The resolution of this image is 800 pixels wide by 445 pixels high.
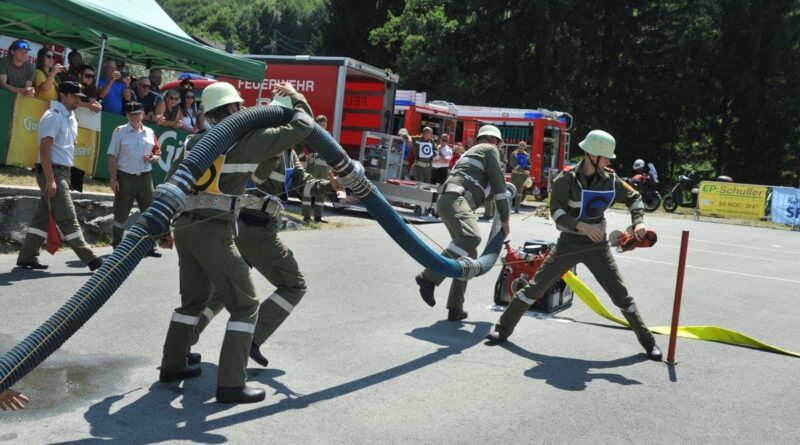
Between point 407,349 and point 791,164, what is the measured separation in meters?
37.1

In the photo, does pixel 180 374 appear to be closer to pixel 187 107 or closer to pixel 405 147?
pixel 187 107

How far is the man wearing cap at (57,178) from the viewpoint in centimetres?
812

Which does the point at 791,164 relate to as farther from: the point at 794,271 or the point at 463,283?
the point at 463,283

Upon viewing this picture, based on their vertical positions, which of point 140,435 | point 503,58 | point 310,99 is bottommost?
point 140,435

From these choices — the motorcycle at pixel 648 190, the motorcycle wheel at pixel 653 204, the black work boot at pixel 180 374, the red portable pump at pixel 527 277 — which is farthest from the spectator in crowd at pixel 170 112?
the motorcycle wheel at pixel 653 204

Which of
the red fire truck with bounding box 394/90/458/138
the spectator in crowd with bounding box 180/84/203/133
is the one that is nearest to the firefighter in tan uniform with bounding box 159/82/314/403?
the spectator in crowd with bounding box 180/84/203/133

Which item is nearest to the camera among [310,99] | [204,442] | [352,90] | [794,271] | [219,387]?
[204,442]

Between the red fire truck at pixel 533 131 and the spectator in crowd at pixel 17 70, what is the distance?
1539 centimetres

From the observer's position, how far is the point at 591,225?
6730 mm

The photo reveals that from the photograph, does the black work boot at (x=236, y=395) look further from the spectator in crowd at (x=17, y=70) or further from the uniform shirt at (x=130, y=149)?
the spectator in crowd at (x=17, y=70)

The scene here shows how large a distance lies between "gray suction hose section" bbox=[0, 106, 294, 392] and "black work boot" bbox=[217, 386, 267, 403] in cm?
99

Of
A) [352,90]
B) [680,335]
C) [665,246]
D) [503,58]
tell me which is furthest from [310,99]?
[503,58]

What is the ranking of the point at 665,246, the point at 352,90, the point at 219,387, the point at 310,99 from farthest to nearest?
the point at 352,90, the point at 310,99, the point at 665,246, the point at 219,387

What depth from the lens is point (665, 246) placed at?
623 inches
